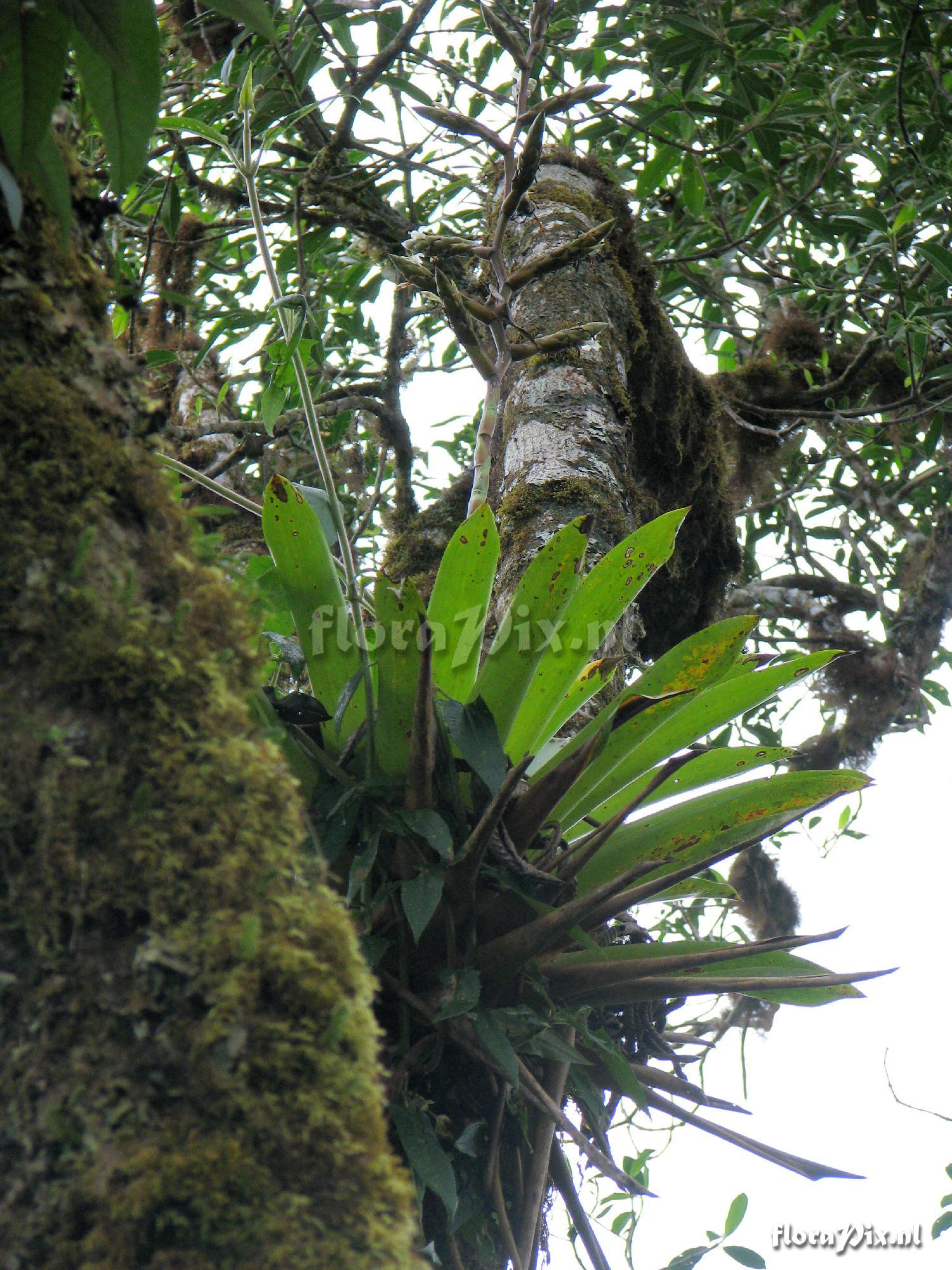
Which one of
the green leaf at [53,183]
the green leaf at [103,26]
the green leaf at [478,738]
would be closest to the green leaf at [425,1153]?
the green leaf at [478,738]

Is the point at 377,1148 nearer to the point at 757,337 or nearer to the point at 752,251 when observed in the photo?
the point at 752,251

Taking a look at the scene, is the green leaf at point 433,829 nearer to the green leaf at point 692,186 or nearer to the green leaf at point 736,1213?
the green leaf at point 736,1213

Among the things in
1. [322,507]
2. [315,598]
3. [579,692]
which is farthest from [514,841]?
[322,507]

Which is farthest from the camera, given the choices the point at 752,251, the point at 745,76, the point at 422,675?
the point at 752,251

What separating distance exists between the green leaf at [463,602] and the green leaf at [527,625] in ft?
0.08

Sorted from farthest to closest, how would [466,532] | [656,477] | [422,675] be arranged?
[656,477]
[466,532]
[422,675]

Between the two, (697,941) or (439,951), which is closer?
(439,951)

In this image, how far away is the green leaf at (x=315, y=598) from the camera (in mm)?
1058

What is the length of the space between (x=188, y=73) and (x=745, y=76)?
136cm

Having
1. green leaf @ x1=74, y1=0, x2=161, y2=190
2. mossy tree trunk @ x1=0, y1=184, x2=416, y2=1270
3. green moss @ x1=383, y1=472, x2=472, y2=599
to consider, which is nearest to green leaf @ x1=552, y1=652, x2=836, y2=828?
mossy tree trunk @ x1=0, y1=184, x2=416, y2=1270

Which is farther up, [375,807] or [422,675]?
[422,675]

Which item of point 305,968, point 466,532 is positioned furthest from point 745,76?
point 305,968

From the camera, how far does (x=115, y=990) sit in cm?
46

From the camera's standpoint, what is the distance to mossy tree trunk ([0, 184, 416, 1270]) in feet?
1.38
